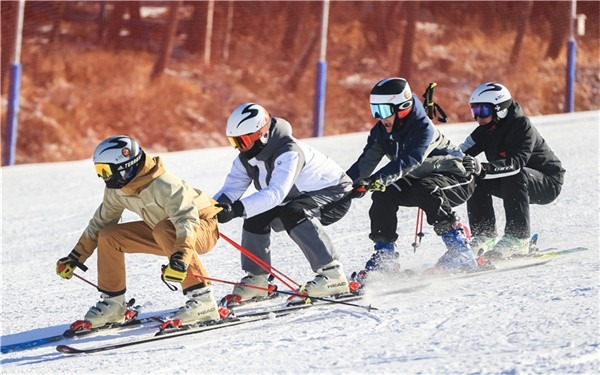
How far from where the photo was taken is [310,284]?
6.30 metres

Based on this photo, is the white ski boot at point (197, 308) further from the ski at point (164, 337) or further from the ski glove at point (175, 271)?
the ski glove at point (175, 271)

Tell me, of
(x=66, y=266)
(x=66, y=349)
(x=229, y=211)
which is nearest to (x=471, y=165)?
(x=229, y=211)

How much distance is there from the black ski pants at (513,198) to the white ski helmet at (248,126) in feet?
6.02

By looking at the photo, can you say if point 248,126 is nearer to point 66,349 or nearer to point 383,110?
point 383,110

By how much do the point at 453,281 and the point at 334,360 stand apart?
68.4 inches

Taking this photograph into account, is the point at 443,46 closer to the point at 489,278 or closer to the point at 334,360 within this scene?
the point at 489,278

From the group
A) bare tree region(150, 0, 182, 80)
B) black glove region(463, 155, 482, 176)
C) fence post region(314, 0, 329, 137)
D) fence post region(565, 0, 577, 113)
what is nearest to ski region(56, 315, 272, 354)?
black glove region(463, 155, 482, 176)

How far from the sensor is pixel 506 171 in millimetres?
6938

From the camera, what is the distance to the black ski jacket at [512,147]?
696 cm

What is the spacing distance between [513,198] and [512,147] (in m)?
0.36

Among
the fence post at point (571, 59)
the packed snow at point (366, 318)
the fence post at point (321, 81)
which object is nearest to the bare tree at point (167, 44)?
the fence post at point (321, 81)

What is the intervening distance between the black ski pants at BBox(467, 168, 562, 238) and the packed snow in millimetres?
396

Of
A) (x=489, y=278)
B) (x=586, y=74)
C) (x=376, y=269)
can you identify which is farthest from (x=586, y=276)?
(x=586, y=74)

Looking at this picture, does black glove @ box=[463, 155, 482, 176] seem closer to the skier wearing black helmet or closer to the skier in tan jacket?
the skier wearing black helmet
